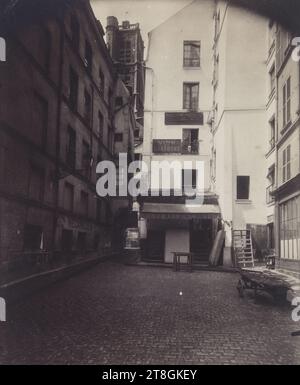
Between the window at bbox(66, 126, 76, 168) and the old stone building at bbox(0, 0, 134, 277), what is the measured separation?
1.4 inches

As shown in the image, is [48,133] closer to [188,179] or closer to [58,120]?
[58,120]

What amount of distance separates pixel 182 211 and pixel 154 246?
3095mm

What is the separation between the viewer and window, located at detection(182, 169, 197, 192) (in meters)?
22.0

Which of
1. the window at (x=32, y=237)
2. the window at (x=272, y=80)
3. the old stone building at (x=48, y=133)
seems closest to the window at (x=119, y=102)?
the old stone building at (x=48, y=133)

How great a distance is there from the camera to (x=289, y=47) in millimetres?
13055

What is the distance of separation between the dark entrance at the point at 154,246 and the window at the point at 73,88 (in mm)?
10322

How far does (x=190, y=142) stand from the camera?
979 inches

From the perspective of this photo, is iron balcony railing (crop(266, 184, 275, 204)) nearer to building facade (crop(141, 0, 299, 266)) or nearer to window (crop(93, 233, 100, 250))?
building facade (crop(141, 0, 299, 266))

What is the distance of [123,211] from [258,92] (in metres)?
12.5

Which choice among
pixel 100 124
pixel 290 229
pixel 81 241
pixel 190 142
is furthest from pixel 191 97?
pixel 81 241

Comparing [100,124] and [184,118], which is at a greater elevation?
[184,118]

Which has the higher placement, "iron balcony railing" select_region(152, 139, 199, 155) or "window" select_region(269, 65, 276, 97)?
"window" select_region(269, 65, 276, 97)

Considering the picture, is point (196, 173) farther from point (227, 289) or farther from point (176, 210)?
point (227, 289)

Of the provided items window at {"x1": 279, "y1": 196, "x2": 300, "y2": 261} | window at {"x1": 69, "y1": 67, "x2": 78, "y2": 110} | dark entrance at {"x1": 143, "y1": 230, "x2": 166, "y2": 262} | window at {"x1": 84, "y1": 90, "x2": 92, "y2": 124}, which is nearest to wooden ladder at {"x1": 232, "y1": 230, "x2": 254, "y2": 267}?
window at {"x1": 279, "y1": 196, "x2": 300, "y2": 261}
